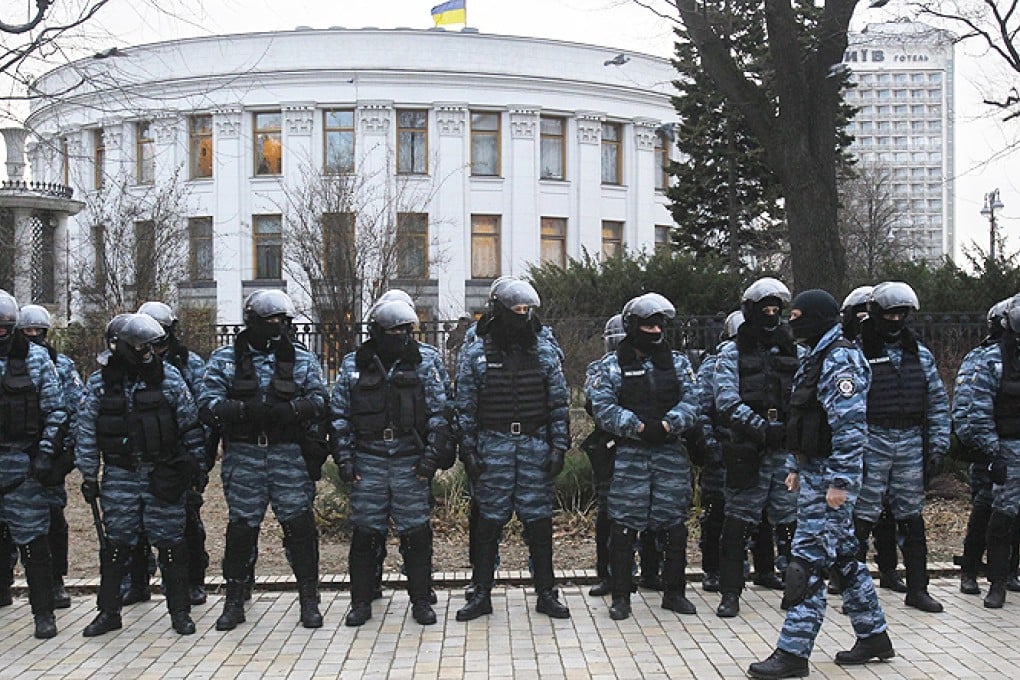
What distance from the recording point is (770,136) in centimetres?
1476

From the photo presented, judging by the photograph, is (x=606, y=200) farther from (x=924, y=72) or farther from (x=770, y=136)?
(x=924, y=72)

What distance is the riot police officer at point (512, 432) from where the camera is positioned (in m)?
7.34

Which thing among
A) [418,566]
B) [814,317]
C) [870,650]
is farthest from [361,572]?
[814,317]

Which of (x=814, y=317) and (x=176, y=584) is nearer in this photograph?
(x=814, y=317)

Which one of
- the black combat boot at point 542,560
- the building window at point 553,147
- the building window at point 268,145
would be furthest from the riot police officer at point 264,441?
the building window at point 553,147

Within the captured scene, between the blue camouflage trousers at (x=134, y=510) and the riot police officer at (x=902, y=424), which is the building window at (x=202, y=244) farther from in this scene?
the riot police officer at (x=902, y=424)

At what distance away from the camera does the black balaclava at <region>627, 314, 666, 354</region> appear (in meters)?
7.32

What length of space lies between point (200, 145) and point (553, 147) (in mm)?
13297

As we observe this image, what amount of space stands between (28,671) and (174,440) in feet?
5.48

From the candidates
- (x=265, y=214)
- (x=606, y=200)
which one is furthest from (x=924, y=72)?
(x=265, y=214)

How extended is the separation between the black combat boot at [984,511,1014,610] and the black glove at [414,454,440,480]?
4.03 metres

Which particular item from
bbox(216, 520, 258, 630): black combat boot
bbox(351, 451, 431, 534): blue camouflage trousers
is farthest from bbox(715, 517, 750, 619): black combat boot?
bbox(216, 520, 258, 630): black combat boot

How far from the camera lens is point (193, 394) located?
7.90m

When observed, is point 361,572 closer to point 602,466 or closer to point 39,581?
point 602,466
